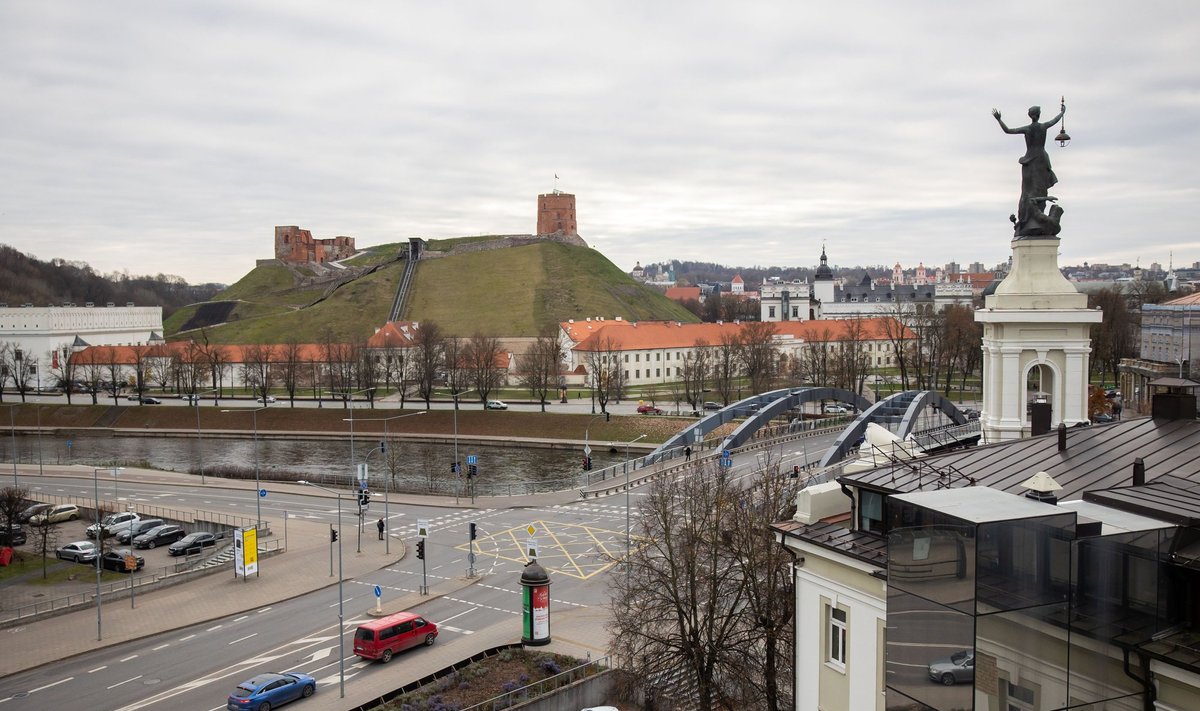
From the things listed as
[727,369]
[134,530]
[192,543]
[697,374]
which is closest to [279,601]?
[192,543]

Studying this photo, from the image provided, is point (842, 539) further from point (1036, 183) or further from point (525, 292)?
point (525, 292)

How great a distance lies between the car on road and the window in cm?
415

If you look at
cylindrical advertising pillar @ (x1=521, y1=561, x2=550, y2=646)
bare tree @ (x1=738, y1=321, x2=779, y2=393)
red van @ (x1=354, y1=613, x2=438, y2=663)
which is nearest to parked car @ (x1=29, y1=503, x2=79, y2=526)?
red van @ (x1=354, y1=613, x2=438, y2=663)

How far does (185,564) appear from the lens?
123 ft

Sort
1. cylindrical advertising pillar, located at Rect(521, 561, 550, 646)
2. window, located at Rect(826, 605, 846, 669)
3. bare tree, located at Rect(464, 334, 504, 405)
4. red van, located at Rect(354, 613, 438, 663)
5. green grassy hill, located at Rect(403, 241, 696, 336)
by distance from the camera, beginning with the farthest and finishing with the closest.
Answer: green grassy hill, located at Rect(403, 241, 696, 336) < bare tree, located at Rect(464, 334, 504, 405) < red van, located at Rect(354, 613, 438, 663) < cylindrical advertising pillar, located at Rect(521, 561, 550, 646) < window, located at Rect(826, 605, 846, 669)

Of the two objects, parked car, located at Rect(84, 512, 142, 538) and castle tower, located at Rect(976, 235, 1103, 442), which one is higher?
castle tower, located at Rect(976, 235, 1103, 442)

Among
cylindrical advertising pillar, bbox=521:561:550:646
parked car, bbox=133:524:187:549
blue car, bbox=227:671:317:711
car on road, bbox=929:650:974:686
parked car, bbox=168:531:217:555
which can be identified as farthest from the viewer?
parked car, bbox=133:524:187:549

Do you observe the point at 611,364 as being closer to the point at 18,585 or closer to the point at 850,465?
the point at 18,585

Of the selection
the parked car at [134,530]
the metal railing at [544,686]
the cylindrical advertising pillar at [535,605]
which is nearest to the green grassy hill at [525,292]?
the parked car at [134,530]

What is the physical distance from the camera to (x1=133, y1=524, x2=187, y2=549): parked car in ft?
138

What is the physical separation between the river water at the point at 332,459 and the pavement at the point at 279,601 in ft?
60.5

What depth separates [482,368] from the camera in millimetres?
93000

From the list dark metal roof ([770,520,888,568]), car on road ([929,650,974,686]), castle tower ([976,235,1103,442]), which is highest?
castle tower ([976,235,1103,442])

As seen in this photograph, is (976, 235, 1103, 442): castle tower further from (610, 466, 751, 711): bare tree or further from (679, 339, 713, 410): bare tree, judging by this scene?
(679, 339, 713, 410): bare tree
